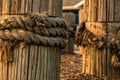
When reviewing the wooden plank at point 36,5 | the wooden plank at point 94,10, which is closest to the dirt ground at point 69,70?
the wooden plank at point 94,10

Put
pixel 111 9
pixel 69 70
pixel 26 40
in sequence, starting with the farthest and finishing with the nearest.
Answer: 1. pixel 69 70
2. pixel 111 9
3. pixel 26 40

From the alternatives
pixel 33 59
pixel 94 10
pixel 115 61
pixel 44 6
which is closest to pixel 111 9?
pixel 94 10

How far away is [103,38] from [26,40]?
67.6 inches

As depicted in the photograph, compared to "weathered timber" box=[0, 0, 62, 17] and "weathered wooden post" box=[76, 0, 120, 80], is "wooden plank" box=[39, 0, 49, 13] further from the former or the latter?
"weathered wooden post" box=[76, 0, 120, 80]

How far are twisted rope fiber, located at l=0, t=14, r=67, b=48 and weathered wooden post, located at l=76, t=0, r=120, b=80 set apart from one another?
158 centimetres

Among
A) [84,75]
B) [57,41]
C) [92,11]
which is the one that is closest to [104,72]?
[84,75]

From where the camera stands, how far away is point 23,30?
187 centimetres

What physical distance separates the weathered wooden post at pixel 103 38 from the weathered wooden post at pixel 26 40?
1.55 metres

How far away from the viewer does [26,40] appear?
185 cm

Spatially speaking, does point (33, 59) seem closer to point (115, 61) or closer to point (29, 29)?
point (29, 29)

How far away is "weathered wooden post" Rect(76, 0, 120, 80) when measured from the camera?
3.40m

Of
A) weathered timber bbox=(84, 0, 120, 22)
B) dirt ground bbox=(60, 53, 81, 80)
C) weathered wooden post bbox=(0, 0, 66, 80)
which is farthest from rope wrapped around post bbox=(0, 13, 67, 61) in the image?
dirt ground bbox=(60, 53, 81, 80)

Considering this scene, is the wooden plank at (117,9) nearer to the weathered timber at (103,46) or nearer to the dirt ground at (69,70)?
the weathered timber at (103,46)

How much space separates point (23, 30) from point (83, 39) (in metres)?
1.81
